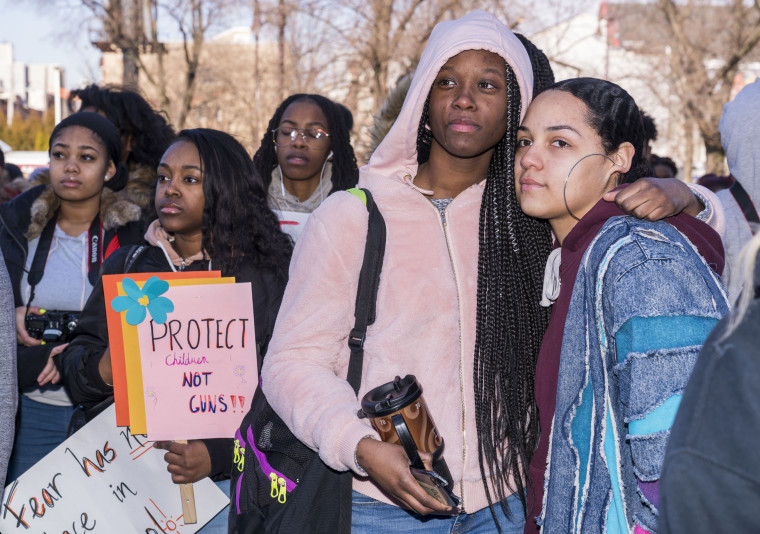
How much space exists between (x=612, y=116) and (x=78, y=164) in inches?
117

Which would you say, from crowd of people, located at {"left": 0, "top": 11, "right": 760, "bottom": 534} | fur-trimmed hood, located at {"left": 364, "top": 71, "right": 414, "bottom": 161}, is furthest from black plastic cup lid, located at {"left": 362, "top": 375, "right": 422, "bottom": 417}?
fur-trimmed hood, located at {"left": 364, "top": 71, "right": 414, "bottom": 161}

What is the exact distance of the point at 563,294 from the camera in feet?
7.32

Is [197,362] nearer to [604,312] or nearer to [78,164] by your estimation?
[78,164]

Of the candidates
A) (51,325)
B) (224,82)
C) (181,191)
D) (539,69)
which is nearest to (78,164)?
(51,325)

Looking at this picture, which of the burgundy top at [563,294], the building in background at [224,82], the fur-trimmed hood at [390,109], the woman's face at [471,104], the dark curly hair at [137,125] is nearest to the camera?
the burgundy top at [563,294]

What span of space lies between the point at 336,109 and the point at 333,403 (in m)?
3.59

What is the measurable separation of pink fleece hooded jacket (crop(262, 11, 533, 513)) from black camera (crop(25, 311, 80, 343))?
179cm

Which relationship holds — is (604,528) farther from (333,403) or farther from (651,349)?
(333,403)

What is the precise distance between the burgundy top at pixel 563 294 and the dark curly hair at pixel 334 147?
10.4 ft

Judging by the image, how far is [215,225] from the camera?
3.48 m

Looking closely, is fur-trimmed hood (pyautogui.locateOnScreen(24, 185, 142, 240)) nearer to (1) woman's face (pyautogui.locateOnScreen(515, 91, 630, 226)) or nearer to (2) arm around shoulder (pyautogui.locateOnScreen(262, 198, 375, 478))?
(2) arm around shoulder (pyautogui.locateOnScreen(262, 198, 375, 478))

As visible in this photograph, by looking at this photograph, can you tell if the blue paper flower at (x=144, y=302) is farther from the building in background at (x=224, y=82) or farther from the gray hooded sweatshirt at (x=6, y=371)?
the building in background at (x=224, y=82)

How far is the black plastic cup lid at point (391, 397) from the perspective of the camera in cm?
205

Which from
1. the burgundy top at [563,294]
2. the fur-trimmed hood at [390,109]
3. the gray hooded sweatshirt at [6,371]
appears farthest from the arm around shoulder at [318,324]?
the fur-trimmed hood at [390,109]
